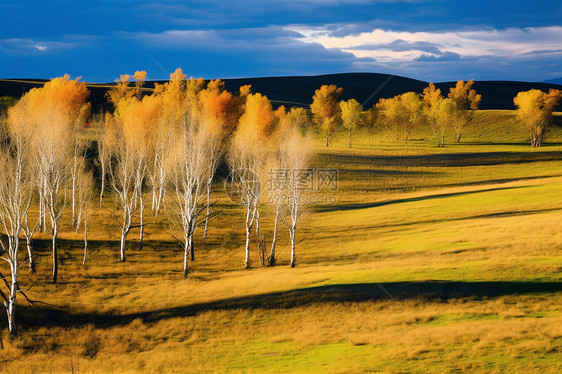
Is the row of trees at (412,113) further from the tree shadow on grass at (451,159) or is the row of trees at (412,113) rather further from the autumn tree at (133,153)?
the autumn tree at (133,153)

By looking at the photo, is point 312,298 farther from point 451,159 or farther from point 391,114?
point 391,114

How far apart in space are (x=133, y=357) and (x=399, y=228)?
30.5m

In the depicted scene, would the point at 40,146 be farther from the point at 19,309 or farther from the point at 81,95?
the point at 81,95

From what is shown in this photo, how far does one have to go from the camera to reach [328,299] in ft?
84.7

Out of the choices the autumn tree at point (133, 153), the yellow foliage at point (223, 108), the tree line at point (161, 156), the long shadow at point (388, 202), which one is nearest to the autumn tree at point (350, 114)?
the tree line at point (161, 156)

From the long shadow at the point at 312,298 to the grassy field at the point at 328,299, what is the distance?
121 millimetres

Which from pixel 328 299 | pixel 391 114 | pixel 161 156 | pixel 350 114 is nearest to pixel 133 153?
pixel 161 156

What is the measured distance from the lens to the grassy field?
1847 cm

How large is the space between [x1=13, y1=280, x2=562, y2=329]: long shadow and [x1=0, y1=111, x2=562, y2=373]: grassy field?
121 mm

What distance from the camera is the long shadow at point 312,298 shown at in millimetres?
24141

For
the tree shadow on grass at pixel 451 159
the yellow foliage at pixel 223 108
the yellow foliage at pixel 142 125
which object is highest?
the yellow foliage at pixel 223 108

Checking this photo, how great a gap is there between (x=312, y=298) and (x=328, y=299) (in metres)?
1.02

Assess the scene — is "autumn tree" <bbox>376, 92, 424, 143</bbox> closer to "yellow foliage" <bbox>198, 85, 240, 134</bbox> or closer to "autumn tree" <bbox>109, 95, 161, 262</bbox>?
"yellow foliage" <bbox>198, 85, 240, 134</bbox>

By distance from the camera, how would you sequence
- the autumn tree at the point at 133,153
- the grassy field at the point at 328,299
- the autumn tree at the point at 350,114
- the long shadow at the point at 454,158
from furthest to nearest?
the autumn tree at the point at 350,114 → the long shadow at the point at 454,158 → the autumn tree at the point at 133,153 → the grassy field at the point at 328,299
